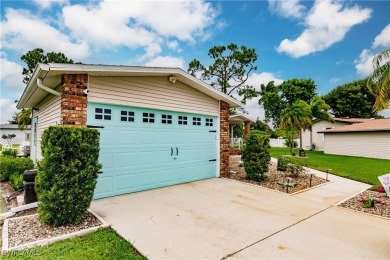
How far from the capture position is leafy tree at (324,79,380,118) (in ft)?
109

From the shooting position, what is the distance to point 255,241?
318 centimetres

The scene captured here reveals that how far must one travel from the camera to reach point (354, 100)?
110 ft

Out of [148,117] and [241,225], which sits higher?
[148,117]

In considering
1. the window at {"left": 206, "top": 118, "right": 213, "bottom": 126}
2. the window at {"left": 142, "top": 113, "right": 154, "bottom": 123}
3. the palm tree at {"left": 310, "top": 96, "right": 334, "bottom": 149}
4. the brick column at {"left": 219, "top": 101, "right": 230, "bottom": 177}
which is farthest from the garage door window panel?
the palm tree at {"left": 310, "top": 96, "right": 334, "bottom": 149}

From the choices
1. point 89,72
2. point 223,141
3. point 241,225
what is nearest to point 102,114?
point 89,72

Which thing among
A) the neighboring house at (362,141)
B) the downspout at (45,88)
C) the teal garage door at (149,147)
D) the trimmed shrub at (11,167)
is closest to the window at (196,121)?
the teal garage door at (149,147)

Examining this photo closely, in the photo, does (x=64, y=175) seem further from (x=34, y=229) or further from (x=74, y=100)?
(x=74, y=100)

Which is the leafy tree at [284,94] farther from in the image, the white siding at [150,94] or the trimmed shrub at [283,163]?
the white siding at [150,94]

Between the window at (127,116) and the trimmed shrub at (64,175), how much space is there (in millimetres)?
1800

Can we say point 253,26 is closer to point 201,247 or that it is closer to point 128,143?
point 128,143

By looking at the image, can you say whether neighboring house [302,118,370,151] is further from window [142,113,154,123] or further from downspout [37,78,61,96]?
downspout [37,78,61,96]

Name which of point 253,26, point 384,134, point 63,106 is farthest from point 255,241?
point 384,134

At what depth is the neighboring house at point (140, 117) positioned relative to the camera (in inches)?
189

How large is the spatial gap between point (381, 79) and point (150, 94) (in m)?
8.68
